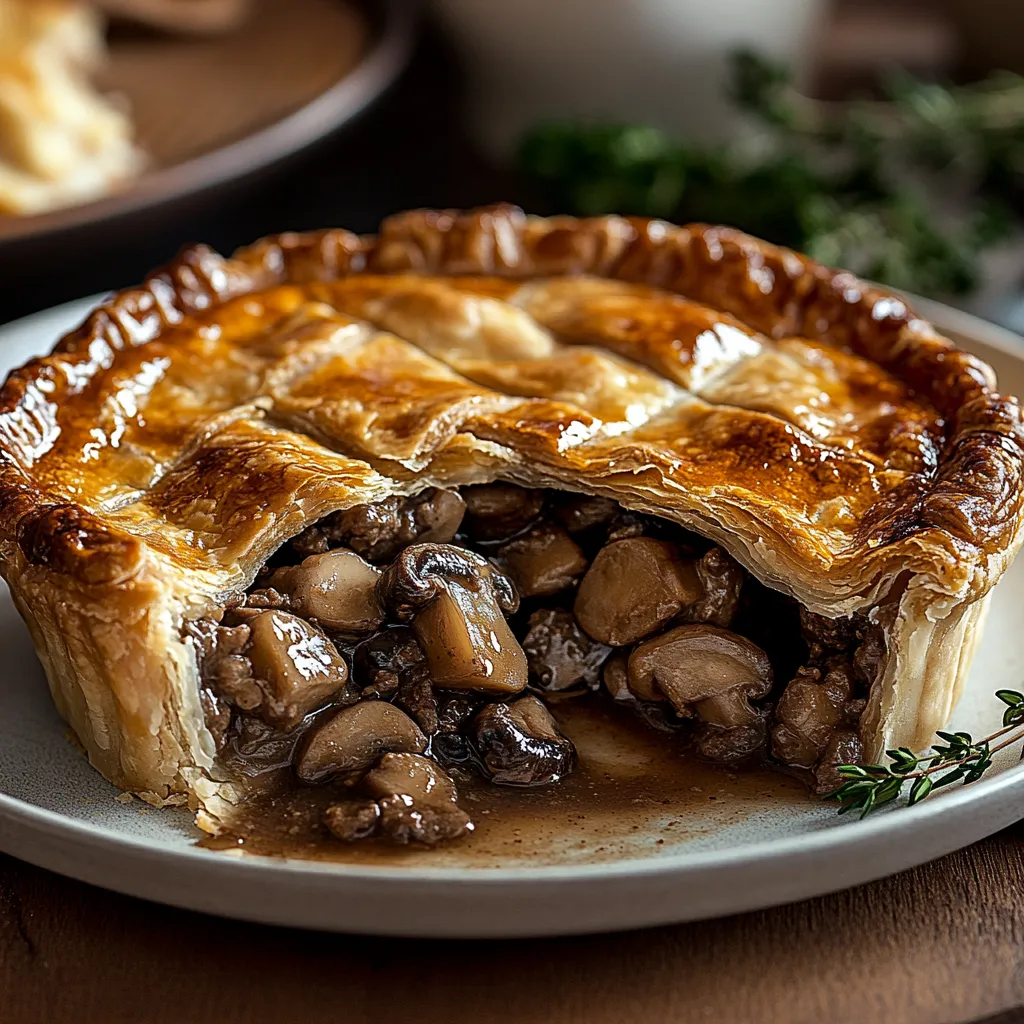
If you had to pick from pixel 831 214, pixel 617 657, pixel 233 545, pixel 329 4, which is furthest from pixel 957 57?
pixel 233 545

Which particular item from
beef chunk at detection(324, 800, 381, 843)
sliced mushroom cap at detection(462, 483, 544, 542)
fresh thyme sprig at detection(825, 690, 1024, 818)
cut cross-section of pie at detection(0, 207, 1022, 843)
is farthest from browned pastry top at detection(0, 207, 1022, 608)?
beef chunk at detection(324, 800, 381, 843)

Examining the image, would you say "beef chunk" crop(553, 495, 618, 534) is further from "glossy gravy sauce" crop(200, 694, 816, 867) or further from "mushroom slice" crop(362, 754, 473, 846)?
"mushroom slice" crop(362, 754, 473, 846)

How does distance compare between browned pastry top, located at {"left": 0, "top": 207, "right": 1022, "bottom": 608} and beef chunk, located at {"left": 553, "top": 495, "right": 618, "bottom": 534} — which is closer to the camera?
browned pastry top, located at {"left": 0, "top": 207, "right": 1022, "bottom": 608}

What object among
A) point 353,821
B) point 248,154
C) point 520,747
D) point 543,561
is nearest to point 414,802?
point 353,821

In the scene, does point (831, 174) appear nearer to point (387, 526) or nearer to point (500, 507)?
point (500, 507)

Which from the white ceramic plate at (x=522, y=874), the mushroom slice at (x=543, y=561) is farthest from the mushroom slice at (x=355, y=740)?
the mushroom slice at (x=543, y=561)

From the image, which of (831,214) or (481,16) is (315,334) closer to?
(831,214)

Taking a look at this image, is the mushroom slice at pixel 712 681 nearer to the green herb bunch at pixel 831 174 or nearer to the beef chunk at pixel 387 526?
the beef chunk at pixel 387 526
